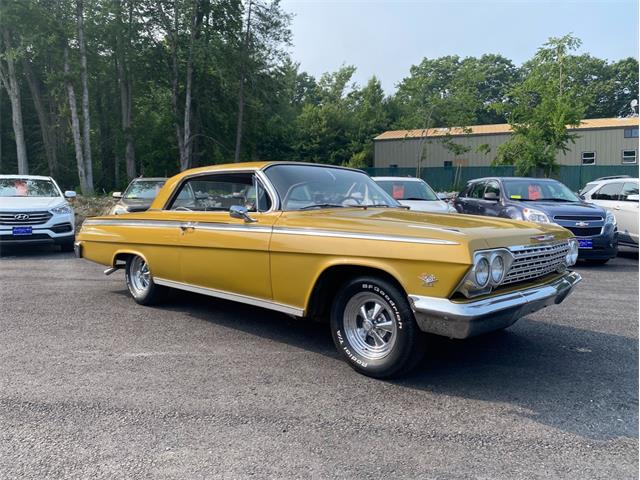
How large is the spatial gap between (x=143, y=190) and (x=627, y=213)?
434 inches

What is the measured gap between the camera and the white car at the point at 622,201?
33.1ft

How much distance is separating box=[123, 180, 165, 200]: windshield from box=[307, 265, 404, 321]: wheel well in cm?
957

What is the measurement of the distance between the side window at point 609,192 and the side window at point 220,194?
908 centimetres

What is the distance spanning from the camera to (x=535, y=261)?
388 cm

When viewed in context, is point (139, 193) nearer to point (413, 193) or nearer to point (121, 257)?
point (413, 193)

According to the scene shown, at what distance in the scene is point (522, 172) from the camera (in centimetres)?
1928

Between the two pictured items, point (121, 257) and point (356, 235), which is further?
point (121, 257)

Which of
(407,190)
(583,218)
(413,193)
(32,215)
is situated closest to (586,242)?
(583,218)

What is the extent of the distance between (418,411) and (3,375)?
10.1ft

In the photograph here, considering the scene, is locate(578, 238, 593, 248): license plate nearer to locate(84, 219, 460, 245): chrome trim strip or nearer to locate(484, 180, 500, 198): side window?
locate(484, 180, 500, 198): side window

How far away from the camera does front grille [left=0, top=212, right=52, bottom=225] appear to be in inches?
382

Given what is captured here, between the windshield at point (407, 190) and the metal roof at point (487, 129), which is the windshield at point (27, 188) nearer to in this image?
the windshield at point (407, 190)

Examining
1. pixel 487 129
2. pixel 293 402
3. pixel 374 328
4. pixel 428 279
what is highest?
pixel 487 129

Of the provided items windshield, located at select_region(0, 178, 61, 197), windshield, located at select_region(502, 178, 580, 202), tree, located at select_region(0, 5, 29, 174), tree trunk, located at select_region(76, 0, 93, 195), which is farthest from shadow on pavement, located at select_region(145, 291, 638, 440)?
tree, located at select_region(0, 5, 29, 174)
